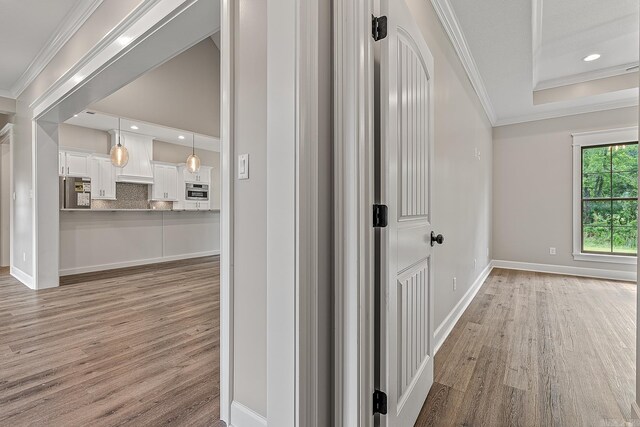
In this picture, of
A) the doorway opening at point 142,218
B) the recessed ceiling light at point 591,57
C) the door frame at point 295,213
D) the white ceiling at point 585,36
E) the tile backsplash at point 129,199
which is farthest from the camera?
the tile backsplash at point 129,199

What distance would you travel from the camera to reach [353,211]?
1120 mm

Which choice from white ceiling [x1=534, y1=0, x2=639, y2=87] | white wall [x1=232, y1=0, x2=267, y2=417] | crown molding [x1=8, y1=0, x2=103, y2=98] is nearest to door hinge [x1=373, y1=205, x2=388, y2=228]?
white wall [x1=232, y1=0, x2=267, y2=417]

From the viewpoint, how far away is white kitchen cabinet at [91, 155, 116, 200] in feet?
16.4

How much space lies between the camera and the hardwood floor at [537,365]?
1599 millimetres

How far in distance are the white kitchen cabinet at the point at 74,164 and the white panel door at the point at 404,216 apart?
543 cm

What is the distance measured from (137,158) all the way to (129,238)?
1.47 meters

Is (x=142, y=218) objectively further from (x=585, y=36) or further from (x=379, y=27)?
(x=585, y=36)

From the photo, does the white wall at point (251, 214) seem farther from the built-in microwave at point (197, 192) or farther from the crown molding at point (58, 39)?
the built-in microwave at point (197, 192)

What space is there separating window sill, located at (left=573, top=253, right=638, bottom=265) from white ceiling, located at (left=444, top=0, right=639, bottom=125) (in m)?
2.31

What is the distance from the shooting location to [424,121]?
5.57 ft

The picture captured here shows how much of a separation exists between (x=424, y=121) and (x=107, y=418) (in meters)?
2.29

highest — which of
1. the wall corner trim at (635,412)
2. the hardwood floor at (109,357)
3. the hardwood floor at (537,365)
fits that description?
the wall corner trim at (635,412)

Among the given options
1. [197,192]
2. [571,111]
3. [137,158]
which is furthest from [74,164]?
[571,111]

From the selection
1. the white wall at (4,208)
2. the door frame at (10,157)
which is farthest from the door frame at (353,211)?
the white wall at (4,208)
